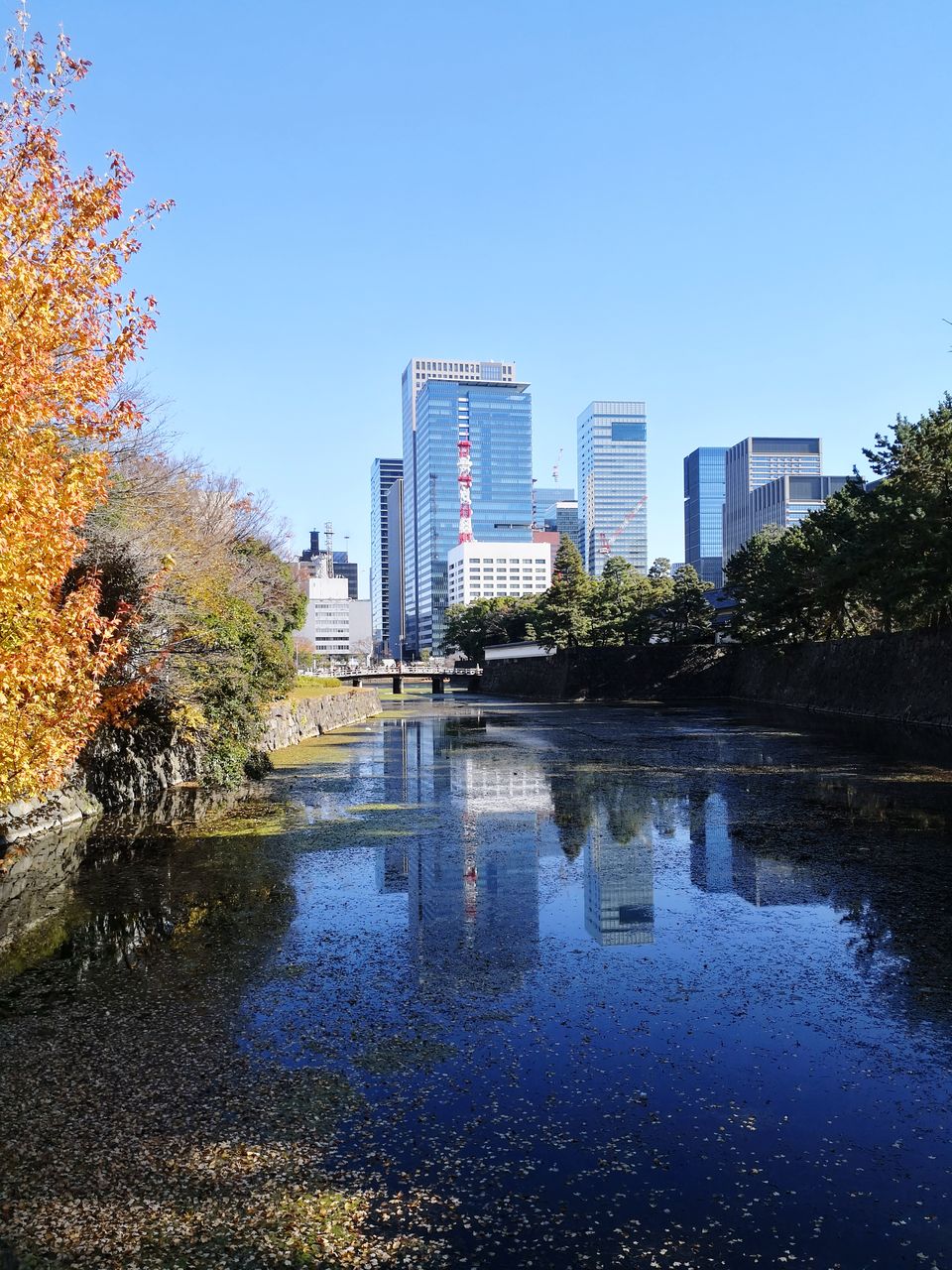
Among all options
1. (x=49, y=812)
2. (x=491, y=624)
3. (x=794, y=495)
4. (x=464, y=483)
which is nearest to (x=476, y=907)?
Answer: (x=49, y=812)

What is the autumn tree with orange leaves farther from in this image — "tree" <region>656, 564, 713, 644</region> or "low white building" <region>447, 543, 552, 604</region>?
"low white building" <region>447, 543, 552, 604</region>

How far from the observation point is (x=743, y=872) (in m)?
10.6

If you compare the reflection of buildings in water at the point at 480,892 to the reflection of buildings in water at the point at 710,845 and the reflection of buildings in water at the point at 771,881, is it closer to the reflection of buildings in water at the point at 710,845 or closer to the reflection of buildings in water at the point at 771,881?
the reflection of buildings in water at the point at 710,845

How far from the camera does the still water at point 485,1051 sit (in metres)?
4.02

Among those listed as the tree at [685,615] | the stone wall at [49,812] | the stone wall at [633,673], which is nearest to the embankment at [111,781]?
the stone wall at [49,812]

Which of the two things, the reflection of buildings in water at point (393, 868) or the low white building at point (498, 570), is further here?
the low white building at point (498, 570)

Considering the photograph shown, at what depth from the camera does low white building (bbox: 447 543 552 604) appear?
6845 inches

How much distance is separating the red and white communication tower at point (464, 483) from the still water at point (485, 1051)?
183808 millimetres

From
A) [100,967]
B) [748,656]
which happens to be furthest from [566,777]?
A: [748,656]

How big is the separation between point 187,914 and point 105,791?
8.19 m

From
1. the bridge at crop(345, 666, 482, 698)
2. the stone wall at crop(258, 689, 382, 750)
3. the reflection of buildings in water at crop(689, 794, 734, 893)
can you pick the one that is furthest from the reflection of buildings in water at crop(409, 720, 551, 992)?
the bridge at crop(345, 666, 482, 698)

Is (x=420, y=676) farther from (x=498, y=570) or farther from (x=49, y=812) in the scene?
(x=498, y=570)

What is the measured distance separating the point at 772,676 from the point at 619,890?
47980mm

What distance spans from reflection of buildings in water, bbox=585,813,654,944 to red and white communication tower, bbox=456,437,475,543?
601ft
